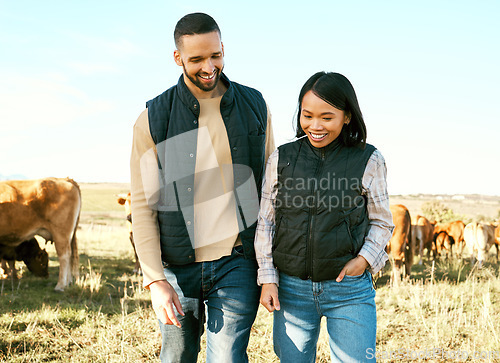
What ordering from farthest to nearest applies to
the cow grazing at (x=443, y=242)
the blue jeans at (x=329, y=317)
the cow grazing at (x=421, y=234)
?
the cow grazing at (x=443, y=242) < the cow grazing at (x=421, y=234) < the blue jeans at (x=329, y=317)

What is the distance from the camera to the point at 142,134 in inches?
91.7

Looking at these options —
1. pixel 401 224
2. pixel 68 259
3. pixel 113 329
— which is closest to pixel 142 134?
pixel 113 329

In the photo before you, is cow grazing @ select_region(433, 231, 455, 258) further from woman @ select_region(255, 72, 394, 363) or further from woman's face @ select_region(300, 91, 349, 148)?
woman's face @ select_region(300, 91, 349, 148)

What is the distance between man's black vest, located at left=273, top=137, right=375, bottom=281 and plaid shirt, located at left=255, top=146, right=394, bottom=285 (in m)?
0.04

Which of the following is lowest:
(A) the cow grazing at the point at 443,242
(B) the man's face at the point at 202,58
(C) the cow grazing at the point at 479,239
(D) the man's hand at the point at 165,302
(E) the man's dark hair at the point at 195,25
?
(A) the cow grazing at the point at 443,242

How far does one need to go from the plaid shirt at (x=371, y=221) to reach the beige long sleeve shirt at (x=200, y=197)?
0.18 metres

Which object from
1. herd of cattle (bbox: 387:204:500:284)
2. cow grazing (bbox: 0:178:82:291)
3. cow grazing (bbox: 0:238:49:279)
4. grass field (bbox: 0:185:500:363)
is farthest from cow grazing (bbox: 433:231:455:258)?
cow grazing (bbox: 0:238:49:279)

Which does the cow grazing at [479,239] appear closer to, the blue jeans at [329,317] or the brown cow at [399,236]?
the brown cow at [399,236]

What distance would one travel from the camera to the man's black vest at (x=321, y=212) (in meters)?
2.15

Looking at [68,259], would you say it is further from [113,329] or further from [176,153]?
[176,153]

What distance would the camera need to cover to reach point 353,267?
2137 mm

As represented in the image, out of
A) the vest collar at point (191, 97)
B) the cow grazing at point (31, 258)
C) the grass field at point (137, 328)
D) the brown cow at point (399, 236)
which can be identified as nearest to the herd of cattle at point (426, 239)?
the brown cow at point (399, 236)

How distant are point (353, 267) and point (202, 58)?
1382 millimetres

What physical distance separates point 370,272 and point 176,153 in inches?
50.8
